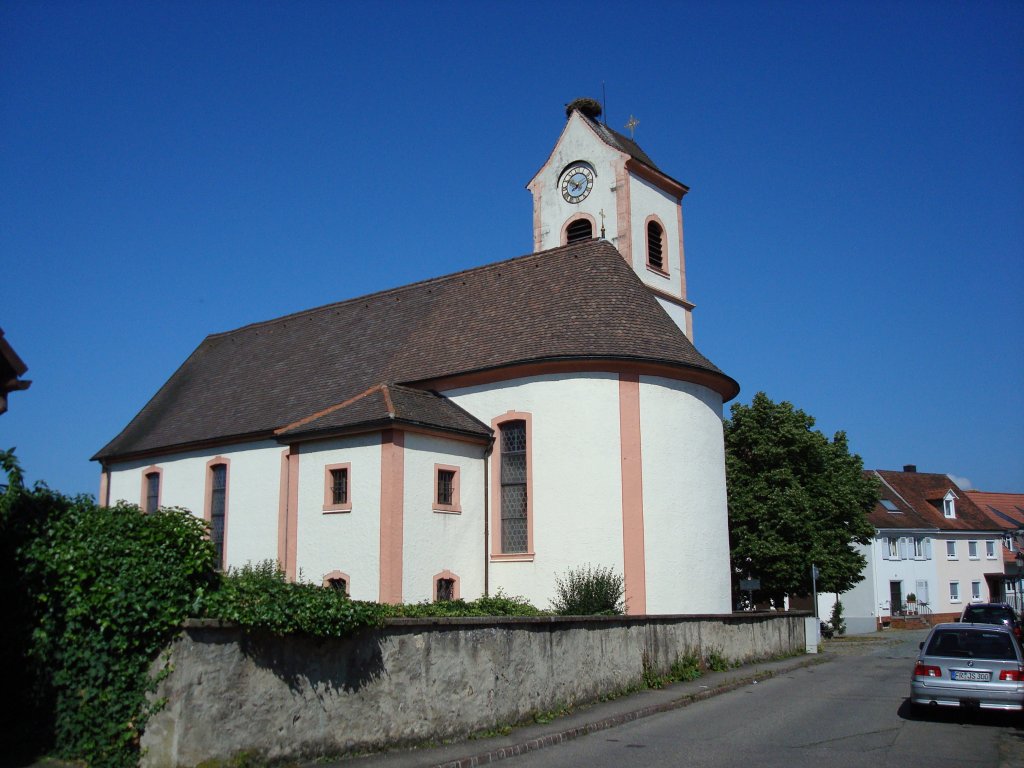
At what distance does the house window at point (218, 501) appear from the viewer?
26906 mm

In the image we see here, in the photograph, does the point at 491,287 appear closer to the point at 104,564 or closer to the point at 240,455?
the point at 240,455

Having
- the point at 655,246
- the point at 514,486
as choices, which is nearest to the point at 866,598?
the point at 655,246

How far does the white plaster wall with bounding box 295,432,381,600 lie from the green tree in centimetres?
1760

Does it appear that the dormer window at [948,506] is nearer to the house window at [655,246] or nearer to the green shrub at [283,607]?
the house window at [655,246]

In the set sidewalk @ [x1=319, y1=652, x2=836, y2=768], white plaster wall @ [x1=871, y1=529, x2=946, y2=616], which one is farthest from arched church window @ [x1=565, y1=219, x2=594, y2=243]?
white plaster wall @ [x1=871, y1=529, x2=946, y2=616]

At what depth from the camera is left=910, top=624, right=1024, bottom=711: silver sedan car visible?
1386 centimetres

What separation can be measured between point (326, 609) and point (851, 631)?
1836 inches

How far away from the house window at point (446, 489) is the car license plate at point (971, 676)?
1145 centimetres

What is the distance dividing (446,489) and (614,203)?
626 inches

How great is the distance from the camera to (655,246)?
116ft

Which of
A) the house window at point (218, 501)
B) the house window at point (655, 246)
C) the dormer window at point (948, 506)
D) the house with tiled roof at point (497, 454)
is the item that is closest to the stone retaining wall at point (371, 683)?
the house with tiled roof at point (497, 454)

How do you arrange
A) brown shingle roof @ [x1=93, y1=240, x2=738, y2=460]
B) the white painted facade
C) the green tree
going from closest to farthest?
1. brown shingle roof @ [x1=93, y1=240, x2=738, y2=460]
2. the green tree
3. the white painted facade

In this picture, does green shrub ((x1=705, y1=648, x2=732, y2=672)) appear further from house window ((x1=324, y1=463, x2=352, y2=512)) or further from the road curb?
house window ((x1=324, y1=463, x2=352, y2=512))

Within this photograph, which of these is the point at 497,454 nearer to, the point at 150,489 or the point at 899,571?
the point at 150,489
